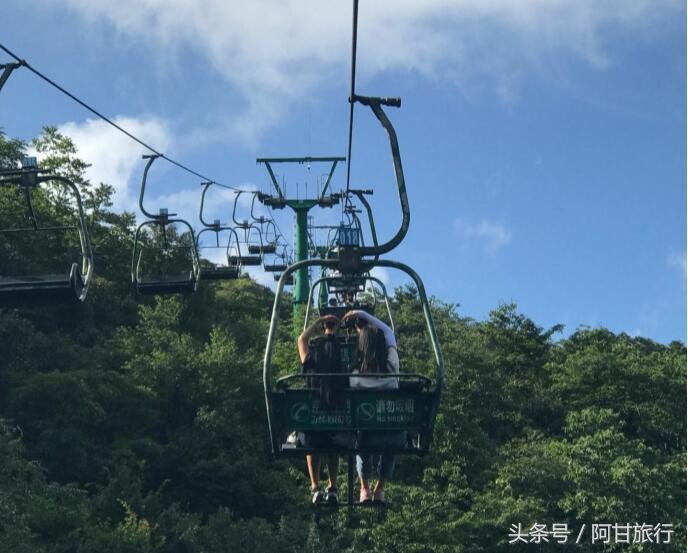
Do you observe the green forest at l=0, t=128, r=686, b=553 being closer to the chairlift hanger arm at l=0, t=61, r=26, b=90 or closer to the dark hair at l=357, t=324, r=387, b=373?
the chairlift hanger arm at l=0, t=61, r=26, b=90

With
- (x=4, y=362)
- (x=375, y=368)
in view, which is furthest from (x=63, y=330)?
(x=375, y=368)

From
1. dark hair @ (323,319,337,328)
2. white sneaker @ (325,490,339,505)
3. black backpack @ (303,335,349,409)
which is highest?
dark hair @ (323,319,337,328)

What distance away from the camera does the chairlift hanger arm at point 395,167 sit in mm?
10328

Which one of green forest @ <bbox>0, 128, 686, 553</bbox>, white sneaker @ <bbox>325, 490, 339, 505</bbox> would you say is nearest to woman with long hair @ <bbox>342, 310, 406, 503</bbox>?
white sneaker @ <bbox>325, 490, 339, 505</bbox>

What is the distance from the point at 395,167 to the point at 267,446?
22387 millimetres

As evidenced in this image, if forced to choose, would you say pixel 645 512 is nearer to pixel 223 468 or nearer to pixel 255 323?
pixel 223 468

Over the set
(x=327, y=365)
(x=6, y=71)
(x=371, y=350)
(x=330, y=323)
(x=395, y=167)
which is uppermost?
(x=6, y=71)

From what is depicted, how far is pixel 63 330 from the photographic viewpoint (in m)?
39.6

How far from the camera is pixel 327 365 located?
35.0 feet

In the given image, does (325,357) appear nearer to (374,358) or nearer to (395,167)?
(374,358)

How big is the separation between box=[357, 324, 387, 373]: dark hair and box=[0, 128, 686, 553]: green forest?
1316 cm

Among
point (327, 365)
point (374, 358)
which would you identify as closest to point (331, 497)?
point (327, 365)

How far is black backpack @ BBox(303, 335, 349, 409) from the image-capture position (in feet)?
34.9

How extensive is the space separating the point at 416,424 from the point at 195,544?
16.3 meters
